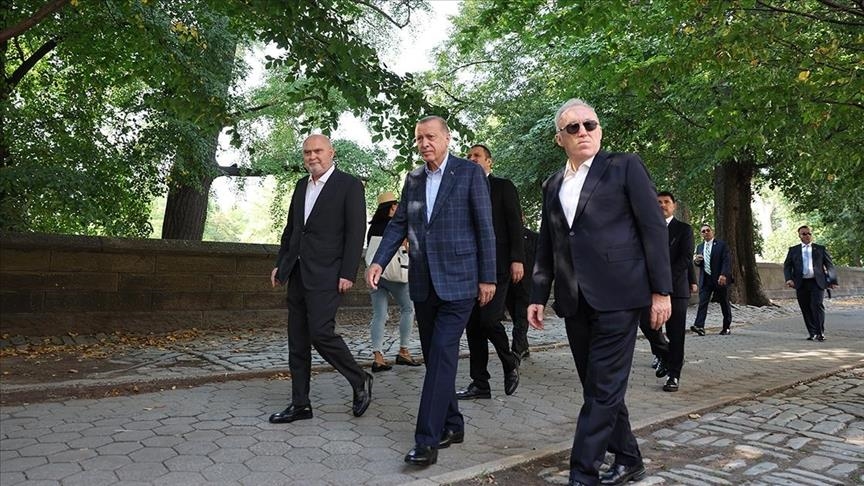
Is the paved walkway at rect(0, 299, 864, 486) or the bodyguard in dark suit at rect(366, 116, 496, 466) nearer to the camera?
the paved walkway at rect(0, 299, 864, 486)

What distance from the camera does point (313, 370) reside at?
6.72m

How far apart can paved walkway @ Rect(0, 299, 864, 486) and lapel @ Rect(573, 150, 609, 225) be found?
5.11ft

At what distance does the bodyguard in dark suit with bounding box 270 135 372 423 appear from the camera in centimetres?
466

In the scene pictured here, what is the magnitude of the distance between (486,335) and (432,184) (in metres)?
1.81

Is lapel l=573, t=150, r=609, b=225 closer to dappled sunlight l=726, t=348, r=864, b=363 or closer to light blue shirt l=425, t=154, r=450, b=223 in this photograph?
light blue shirt l=425, t=154, r=450, b=223

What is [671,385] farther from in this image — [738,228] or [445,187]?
[738,228]

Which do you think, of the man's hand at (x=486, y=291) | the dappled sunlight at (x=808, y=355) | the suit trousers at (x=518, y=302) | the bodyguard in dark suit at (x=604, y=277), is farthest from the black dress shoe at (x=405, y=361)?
the dappled sunlight at (x=808, y=355)

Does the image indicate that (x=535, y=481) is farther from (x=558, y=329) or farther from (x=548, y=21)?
(x=558, y=329)

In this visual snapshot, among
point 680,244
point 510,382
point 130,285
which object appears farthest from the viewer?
point 130,285

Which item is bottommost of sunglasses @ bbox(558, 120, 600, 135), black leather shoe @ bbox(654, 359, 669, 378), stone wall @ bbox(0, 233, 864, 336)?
black leather shoe @ bbox(654, 359, 669, 378)

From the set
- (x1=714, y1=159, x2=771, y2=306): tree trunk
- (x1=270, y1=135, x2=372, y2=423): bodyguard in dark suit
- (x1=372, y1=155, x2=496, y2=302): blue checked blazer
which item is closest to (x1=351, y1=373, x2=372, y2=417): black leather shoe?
(x1=270, y1=135, x2=372, y2=423): bodyguard in dark suit

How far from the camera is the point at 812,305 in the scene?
1146cm

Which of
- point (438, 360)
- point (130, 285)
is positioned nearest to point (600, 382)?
point (438, 360)

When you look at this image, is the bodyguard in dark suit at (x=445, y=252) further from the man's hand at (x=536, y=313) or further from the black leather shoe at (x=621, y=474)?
the black leather shoe at (x=621, y=474)
